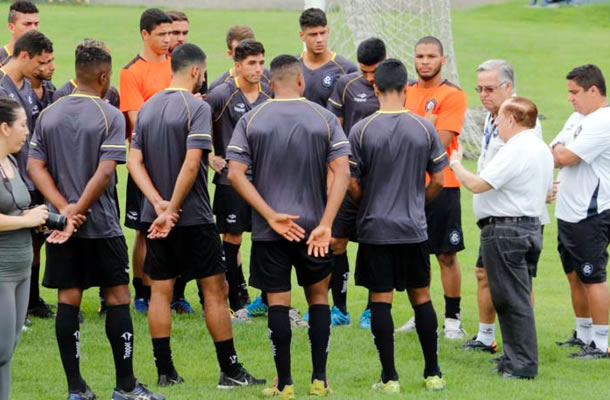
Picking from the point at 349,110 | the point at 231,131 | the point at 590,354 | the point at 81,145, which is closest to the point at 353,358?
the point at 590,354

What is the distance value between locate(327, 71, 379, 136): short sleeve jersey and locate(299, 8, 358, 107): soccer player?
383 millimetres

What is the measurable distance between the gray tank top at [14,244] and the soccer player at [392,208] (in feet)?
7.57

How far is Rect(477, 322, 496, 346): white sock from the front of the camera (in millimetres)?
8695

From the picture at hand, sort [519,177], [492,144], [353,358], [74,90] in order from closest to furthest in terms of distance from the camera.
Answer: [519,177] → [74,90] → [492,144] → [353,358]

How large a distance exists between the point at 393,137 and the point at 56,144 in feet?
7.51

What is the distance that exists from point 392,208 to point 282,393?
4.83ft

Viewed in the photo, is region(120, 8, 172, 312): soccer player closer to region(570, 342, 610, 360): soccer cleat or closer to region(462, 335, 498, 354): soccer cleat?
region(462, 335, 498, 354): soccer cleat

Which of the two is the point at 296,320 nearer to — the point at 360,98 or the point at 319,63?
the point at 360,98

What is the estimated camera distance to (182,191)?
284 inches

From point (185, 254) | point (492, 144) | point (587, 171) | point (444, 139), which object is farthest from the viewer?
point (444, 139)

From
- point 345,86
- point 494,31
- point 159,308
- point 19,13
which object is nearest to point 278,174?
point 159,308

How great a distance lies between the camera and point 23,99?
9008 mm

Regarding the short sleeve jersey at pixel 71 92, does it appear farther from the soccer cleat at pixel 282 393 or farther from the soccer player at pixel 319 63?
the soccer cleat at pixel 282 393

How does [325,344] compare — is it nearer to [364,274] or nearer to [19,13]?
[364,274]
